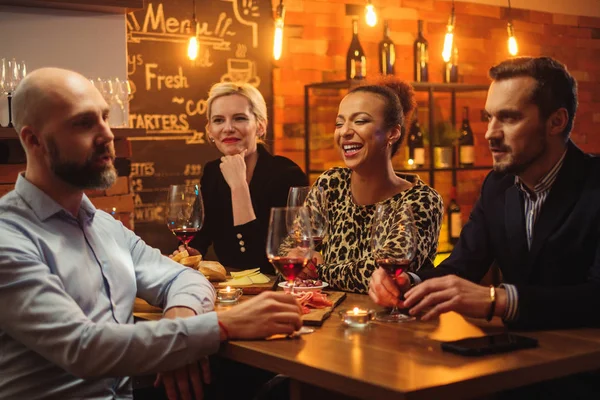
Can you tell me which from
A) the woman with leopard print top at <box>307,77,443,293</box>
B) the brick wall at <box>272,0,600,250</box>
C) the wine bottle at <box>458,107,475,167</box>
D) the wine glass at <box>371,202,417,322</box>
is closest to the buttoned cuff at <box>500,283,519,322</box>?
the wine glass at <box>371,202,417,322</box>

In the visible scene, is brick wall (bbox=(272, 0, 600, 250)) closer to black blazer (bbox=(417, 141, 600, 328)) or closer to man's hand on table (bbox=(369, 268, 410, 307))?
black blazer (bbox=(417, 141, 600, 328))

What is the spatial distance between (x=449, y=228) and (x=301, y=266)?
4152 millimetres

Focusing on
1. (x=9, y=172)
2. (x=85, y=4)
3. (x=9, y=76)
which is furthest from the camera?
(x=85, y=4)

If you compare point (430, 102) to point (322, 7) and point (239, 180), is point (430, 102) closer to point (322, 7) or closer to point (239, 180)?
point (322, 7)

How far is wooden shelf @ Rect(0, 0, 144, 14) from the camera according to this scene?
3493 mm

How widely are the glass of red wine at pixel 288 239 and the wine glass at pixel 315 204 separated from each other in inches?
16.5

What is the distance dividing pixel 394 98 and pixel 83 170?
4.54 feet

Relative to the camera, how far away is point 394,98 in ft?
9.75

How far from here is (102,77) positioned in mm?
3777

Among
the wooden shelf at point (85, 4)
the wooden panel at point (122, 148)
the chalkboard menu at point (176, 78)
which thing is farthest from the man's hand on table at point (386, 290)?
the chalkboard menu at point (176, 78)

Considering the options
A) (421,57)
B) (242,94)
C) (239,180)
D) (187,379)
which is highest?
(421,57)

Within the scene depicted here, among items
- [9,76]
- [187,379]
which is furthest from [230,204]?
[187,379]

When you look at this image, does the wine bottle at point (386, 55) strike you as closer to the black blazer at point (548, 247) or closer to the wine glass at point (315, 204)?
the wine glass at point (315, 204)

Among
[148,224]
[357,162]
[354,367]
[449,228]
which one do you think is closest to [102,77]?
→ [148,224]
